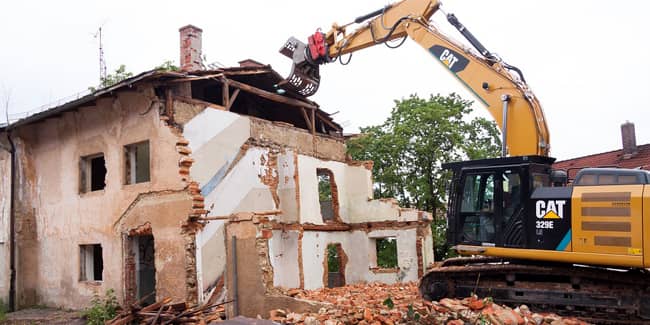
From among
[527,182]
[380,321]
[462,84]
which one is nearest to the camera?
[380,321]

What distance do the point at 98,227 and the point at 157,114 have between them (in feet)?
11.3

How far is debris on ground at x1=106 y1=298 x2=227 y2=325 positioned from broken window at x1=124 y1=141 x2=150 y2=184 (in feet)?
13.1

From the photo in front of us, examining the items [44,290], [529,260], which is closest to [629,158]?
[529,260]

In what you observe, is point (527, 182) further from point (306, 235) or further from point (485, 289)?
point (306, 235)

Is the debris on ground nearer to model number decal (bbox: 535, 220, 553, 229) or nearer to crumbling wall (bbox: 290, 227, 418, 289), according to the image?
crumbling wall (bbox: 290, 227, 418, 289)

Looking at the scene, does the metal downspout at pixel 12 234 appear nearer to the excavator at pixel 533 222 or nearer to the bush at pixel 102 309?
the bush at pixel 102 309

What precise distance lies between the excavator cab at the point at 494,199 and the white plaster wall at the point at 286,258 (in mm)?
5828

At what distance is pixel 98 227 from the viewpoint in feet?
45.6

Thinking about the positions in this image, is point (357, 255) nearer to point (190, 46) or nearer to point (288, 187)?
point (288, 187)

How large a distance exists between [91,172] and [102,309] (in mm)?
3967

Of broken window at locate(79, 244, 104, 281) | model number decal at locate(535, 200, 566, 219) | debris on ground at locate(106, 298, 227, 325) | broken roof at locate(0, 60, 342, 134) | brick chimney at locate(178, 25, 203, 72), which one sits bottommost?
debris on ground at locate(106, 298, 227, 325)

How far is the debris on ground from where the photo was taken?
31.8 ft

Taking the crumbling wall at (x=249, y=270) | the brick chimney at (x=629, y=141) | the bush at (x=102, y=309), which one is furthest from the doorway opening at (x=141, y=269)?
the brick chimney at (x=629, y=141)

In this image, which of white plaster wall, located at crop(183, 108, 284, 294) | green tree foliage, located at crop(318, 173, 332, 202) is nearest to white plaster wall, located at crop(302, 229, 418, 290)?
white plaster wall, located at crop(183, 108, 284, 294)
